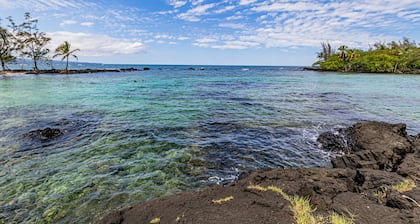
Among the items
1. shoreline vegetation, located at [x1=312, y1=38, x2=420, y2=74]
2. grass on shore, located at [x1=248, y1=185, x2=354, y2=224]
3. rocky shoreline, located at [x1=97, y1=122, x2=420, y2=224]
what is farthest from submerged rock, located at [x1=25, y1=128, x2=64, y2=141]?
shoreline vegetation, located at [x1=312, y1=38, x2=420, y2=74]

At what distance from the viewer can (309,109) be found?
1772 centimetres

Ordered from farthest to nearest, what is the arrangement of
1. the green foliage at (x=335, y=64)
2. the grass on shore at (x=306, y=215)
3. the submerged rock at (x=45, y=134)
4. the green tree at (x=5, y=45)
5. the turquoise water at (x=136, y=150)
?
1. the green foliage at (x=335, y=64)
2. the green tree at (x=5, y=45)
3. the submerged rock at (x=45, y=134)
4. the turquoise water at (x=136, y=150)
5. the grass on shore at (x=306, y=215)

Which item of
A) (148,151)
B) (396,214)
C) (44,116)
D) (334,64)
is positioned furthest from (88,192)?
(334,64)

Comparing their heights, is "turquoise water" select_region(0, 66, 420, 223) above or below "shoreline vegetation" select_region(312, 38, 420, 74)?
below

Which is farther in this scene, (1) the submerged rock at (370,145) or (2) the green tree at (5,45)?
(2) the green tree at (5,45)

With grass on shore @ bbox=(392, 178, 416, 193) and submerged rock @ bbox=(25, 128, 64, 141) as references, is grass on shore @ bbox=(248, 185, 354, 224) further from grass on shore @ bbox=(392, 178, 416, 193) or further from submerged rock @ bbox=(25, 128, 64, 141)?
submerged rock @ bbox=(25, 128, 64, 141)

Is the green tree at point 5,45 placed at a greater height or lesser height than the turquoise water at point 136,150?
greater

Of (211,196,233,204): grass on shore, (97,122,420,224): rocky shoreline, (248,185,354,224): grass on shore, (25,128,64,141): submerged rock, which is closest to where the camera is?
(248,185,354,224): grass on shore

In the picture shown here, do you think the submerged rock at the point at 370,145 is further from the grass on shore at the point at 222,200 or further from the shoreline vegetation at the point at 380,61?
the shoreline vegetation at the point at 380,61

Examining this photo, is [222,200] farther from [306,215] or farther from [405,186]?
[405,186]

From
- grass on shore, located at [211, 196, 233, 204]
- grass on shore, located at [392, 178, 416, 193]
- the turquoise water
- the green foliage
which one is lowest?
the turquoise water

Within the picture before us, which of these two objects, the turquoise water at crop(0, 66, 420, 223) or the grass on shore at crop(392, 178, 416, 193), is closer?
the grass on shore at crop(392, 178, 416, 193)

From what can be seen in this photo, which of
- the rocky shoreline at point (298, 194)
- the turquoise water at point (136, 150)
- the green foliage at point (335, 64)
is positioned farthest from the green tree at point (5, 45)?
the green foliage at point (335, 64)

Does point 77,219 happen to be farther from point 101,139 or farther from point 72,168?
point 101,139
